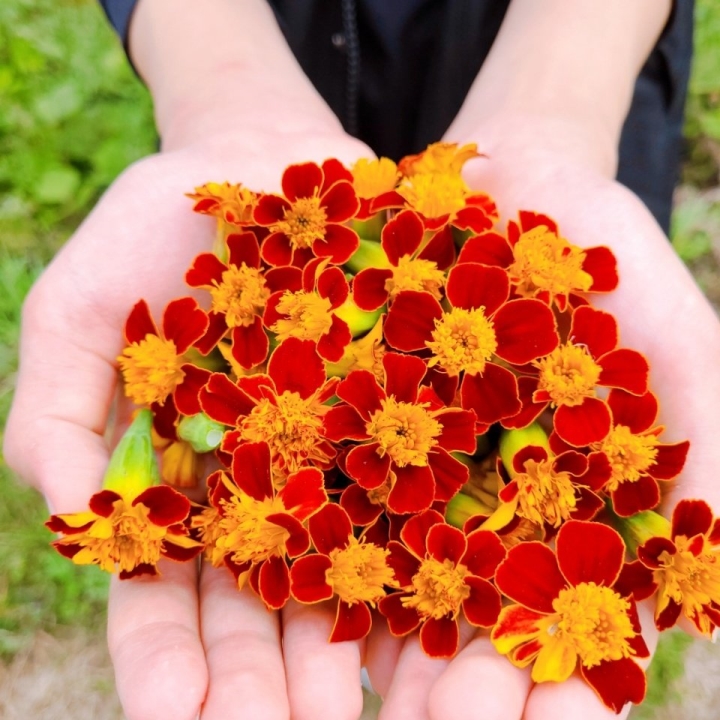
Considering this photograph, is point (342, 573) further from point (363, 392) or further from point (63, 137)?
point (63, 137)

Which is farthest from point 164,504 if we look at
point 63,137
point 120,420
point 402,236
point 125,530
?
point 63,137

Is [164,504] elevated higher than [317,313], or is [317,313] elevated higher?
[317,313]

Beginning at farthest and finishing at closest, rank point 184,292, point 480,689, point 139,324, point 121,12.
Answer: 1. point 121,12
2. point 184,292
3. point 139,324
4. point 480,689

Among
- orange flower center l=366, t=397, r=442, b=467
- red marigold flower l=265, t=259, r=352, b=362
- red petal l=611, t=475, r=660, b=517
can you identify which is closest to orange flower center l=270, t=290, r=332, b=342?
red marigold flower l=265, t=259, r=352, b=362

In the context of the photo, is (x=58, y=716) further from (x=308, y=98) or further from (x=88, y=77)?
(x=88, y=77)

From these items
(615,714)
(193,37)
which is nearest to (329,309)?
(615,714)

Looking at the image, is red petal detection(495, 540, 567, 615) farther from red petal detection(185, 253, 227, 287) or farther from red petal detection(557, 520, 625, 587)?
red petal detection(185, 253, 227, 287)
